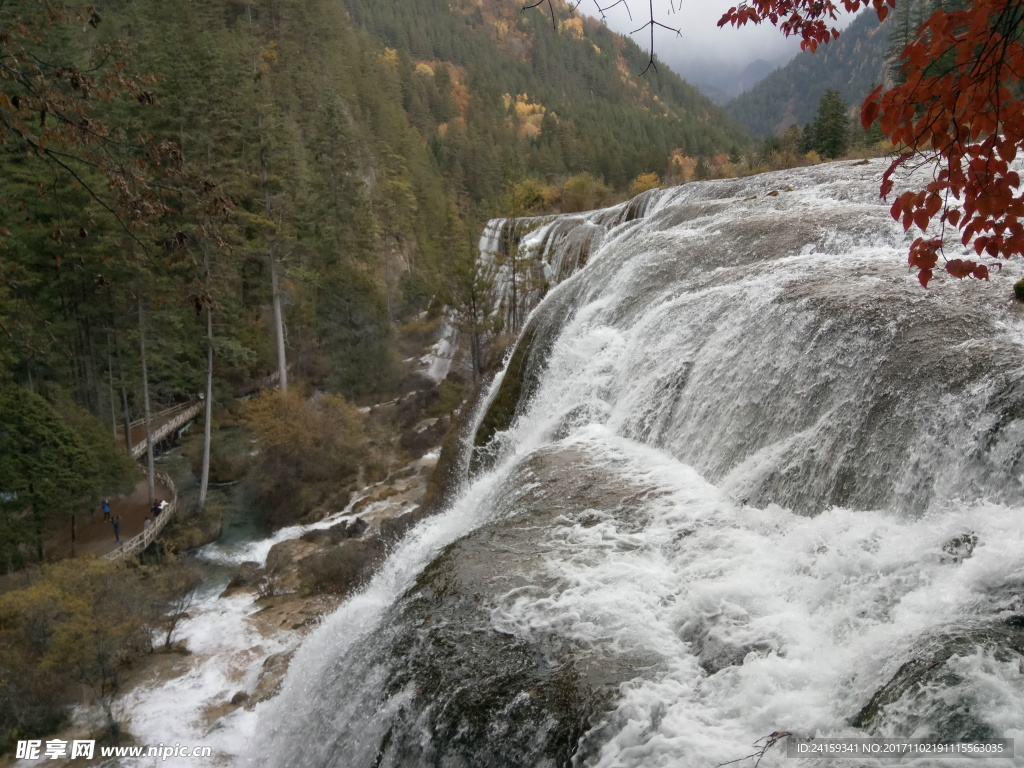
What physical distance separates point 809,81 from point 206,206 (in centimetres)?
21705

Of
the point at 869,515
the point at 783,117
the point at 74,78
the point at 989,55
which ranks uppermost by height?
the point at 783,117

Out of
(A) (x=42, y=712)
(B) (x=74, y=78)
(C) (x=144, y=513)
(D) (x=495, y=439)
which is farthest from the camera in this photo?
(C) (x=144, y=513)

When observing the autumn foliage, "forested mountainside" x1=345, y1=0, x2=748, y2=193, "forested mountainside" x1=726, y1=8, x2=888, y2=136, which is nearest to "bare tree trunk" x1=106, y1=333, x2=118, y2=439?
"forested mountainside" x1=345, y1=0, x2=748, y2=193

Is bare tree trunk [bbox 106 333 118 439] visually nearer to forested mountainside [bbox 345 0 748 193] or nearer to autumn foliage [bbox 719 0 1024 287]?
forested mountainside [bbox 345 0 748 193]

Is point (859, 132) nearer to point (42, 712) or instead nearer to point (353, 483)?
point (353, 483)

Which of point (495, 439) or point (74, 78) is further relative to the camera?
point (495, 439)

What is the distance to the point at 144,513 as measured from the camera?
54.5 feet

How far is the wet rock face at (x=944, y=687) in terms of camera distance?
2.86m

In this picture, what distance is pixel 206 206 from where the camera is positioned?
342cm

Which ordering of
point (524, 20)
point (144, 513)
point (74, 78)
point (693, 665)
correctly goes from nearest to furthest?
1. point (74, 78)
2. point (693, 665)
3. point (144, 513)
4. point (524, 20)

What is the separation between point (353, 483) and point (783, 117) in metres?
200

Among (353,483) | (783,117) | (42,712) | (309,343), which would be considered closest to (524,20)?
(783,117)

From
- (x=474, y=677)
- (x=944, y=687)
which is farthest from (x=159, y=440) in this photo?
(x=944, y=687)

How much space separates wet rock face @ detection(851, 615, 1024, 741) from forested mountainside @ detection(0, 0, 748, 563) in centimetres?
435
